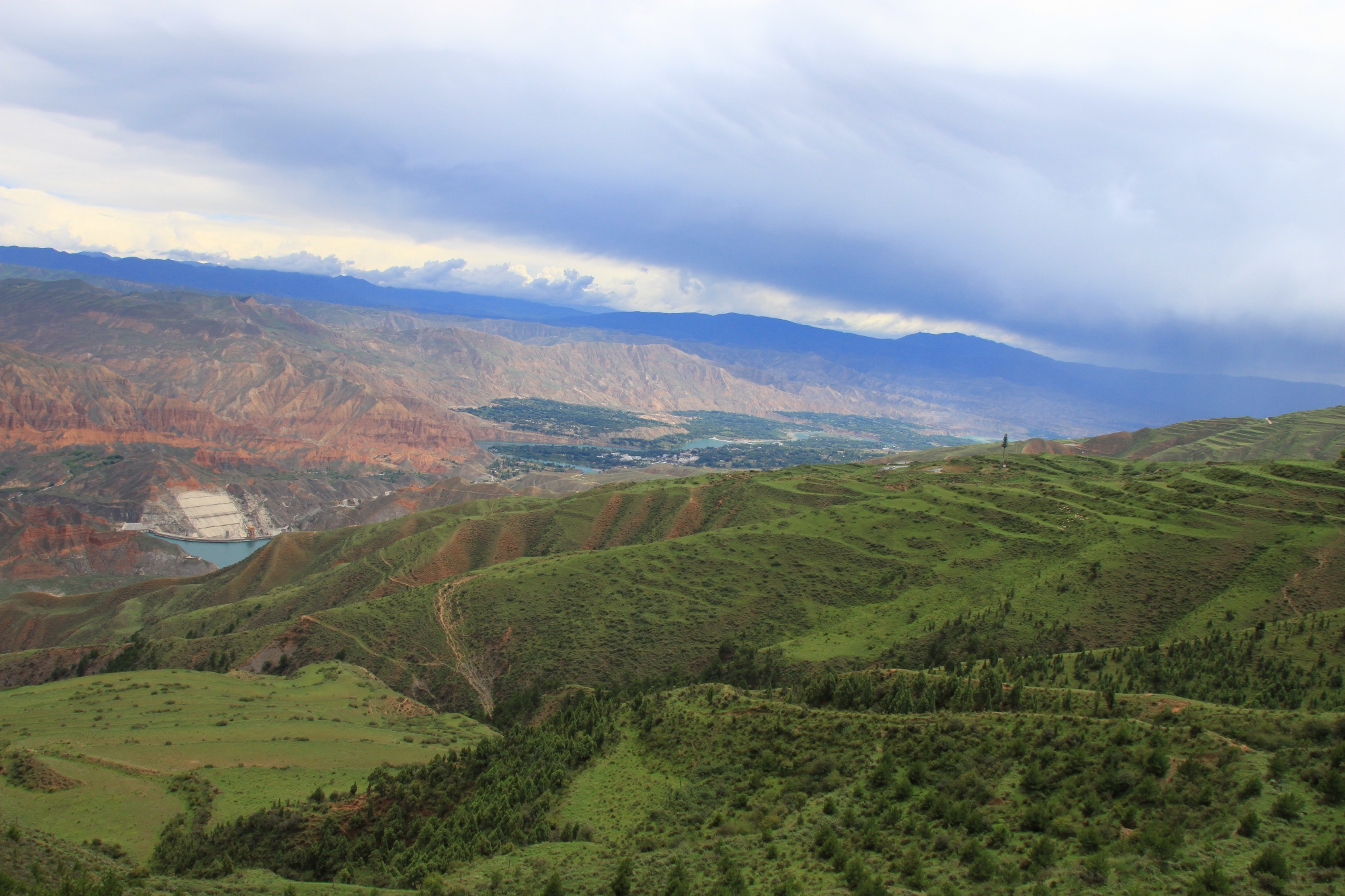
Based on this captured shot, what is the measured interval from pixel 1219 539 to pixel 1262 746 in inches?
1996

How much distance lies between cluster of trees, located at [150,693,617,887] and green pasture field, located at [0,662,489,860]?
2.44 m

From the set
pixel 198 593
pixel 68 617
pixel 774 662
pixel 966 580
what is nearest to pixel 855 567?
pixel 966 580

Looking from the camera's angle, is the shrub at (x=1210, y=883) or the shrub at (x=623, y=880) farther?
the shrub at (x=623, y=880)

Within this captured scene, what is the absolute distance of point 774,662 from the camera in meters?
64.0

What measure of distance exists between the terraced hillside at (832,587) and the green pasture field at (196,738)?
34.4 ft

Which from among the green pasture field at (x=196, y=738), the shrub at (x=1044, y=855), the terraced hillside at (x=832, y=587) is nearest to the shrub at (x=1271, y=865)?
the shrub at (x=1044, y=855)

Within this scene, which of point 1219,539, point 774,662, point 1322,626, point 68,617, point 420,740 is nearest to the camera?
point 1322,626

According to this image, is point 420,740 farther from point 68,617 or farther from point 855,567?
Result: point 68,617

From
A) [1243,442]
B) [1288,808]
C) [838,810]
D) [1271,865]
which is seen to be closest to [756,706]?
[838,810]

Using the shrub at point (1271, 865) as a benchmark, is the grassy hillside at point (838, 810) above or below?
below

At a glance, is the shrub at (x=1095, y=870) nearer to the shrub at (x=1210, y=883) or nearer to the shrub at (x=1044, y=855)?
the shrub at (x=1044, y=855)

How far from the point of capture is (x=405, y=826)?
1655 inches

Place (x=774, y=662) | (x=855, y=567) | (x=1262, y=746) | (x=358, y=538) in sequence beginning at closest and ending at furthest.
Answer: (x=1262, y=746) < (x=774, y=662) < (x=855, y=567) < (x=358, y=538)

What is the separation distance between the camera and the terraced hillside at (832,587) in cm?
6400
